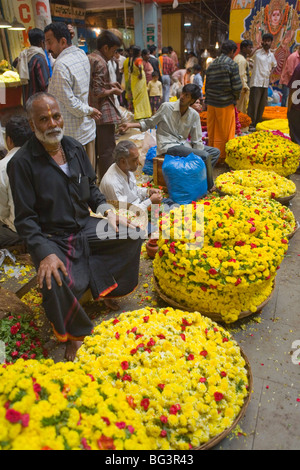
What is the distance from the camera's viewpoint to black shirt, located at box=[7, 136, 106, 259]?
2486 mm

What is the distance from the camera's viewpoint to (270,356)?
2.53 meters

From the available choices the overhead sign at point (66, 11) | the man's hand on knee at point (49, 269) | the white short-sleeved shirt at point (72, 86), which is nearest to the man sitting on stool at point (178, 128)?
the white short-sleeved shirt at point (72, 86)

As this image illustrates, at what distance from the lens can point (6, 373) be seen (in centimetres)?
163

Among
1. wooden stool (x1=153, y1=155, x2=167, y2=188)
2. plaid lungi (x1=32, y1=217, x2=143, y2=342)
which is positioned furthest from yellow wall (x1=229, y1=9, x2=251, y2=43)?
plaid lungi (x1=32, y1=217, x2=143, y2=342)

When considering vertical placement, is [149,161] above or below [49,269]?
below

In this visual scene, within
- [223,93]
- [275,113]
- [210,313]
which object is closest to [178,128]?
[223,93]

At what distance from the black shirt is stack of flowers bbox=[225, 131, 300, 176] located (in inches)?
125

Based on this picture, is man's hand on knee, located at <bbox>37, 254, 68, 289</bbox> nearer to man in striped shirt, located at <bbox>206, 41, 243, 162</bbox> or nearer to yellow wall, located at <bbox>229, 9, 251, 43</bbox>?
man in striped shirt, located at <bbox>206, 41, 243, 162</bbox>

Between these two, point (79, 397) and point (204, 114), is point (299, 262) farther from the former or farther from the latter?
point (204, 114)

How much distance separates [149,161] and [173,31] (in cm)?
1622

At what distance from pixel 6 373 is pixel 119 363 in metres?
0.57

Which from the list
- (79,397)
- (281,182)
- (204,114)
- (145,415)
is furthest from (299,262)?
(204,114)

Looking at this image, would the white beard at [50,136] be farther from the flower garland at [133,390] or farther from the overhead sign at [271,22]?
the overhead sign at [271,22]

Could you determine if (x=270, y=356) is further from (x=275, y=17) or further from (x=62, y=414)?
(x=275, y=17)
